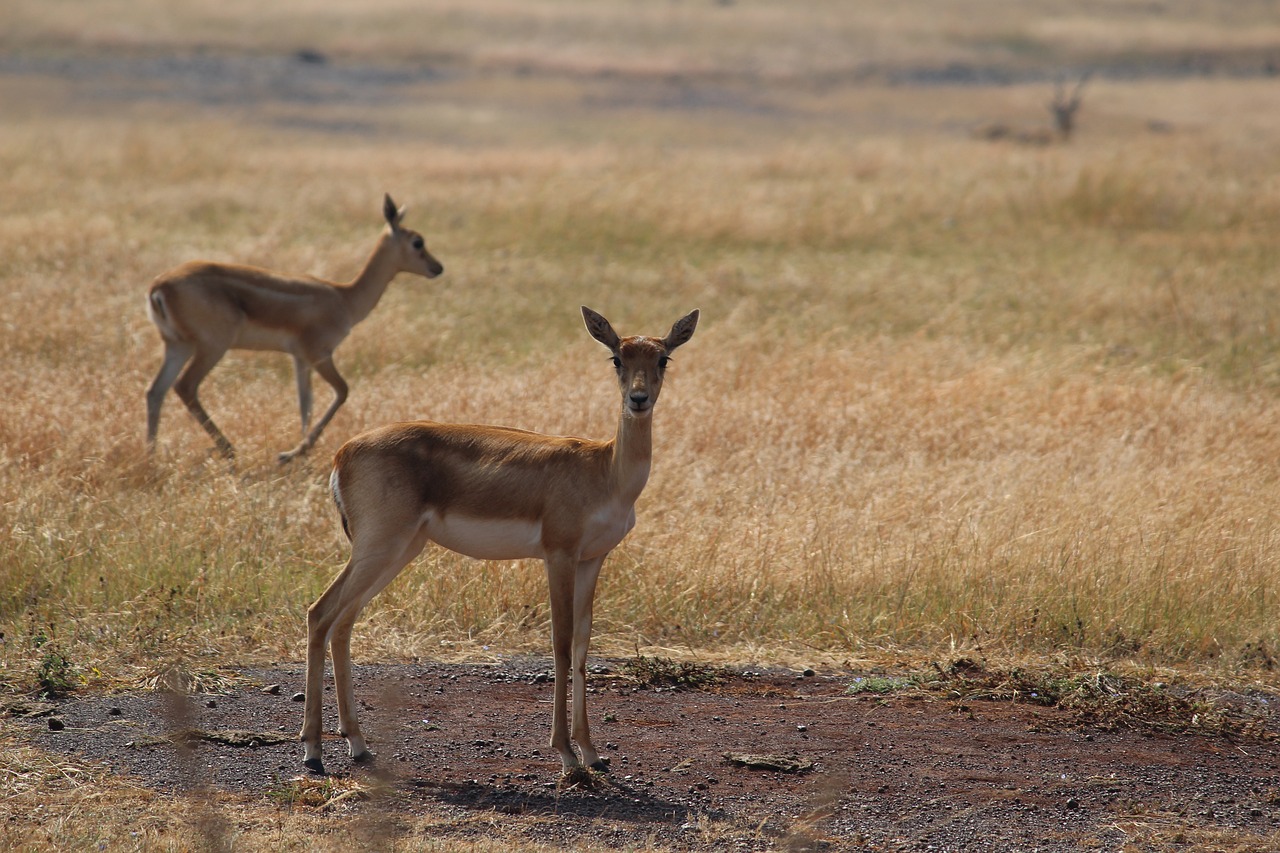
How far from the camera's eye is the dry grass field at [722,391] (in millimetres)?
6824

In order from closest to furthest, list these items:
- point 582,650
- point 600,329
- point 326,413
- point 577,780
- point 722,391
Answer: point 577,780 < point 582,650 < point 600,329 < point 326,413 < point 722,391

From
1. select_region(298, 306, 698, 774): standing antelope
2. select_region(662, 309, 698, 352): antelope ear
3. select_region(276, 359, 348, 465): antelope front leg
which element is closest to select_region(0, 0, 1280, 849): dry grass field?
select_region(276, 359, 348, 465): antelope front leg

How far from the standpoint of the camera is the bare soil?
189 inches

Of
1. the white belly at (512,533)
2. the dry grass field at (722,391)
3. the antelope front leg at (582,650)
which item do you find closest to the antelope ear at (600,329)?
the white belly at (512,533)

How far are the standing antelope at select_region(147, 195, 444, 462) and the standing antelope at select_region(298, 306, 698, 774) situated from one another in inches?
157

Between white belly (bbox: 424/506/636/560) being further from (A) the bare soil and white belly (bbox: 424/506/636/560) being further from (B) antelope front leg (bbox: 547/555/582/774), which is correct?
(A) the bare soil

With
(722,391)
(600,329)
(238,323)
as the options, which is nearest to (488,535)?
(600,329)

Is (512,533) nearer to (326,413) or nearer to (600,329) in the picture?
(600,329)

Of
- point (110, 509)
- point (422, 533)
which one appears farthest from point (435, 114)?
point (422, 533)

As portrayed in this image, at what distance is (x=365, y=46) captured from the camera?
5575 centimetres

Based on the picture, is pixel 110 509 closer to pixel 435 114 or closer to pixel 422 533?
pixel 422 533

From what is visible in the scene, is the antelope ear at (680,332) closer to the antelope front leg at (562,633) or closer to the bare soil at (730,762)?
the antelope front leg at (562,633)

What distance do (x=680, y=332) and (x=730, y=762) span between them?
1.53 metres

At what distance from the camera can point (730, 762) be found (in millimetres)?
5285
